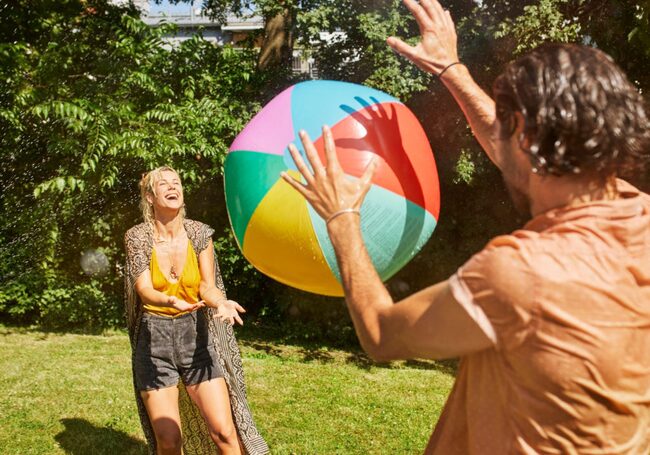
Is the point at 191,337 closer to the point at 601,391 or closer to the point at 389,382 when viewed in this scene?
the point at 601,391

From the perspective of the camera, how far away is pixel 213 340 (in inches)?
149

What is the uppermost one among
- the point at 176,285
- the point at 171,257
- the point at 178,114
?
the point at 178,114

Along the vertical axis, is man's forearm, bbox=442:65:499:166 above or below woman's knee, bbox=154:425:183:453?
above

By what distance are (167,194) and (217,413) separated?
1.24 meters

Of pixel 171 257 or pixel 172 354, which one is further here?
pixel 171 257

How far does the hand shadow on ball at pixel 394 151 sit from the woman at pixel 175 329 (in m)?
1.28

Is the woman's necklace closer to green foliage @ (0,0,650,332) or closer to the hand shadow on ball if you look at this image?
the hand shadow on ball

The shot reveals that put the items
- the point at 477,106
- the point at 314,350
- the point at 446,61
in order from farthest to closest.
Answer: the point at 314,350, the point at 446,61, the point at 477,106

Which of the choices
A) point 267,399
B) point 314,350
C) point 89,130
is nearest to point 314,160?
point 267,399

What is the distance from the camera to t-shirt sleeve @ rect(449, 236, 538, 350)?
1.20m

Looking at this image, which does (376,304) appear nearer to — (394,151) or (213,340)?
(394,151)

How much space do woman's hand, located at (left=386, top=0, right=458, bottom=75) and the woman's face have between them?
6.20ft

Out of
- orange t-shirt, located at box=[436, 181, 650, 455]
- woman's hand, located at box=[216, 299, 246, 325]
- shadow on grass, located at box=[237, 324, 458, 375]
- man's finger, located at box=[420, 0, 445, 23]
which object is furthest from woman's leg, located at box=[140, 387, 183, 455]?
shadow on grass, located at box=[237, 324, 458, 375]

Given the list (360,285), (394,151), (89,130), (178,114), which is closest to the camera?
(360,285)
